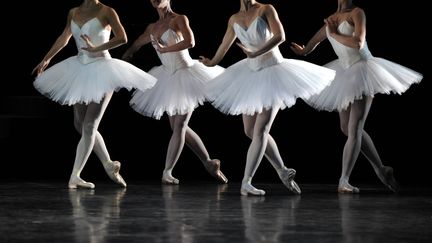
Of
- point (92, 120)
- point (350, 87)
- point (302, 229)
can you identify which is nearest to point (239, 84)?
point (350, 87)

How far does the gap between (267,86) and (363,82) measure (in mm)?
631

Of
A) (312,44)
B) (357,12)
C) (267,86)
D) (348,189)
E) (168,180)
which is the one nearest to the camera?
(267,86)

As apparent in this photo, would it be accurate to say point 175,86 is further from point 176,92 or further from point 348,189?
point 348,189

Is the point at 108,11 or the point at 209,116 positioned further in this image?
the point at 209,116

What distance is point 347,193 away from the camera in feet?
17.0

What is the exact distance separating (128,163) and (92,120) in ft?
5.83

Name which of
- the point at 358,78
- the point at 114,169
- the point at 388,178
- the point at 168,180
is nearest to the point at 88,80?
the point at 114,169

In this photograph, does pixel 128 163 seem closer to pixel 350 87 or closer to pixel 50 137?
pixel 50 137

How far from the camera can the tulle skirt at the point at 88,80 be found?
5.28 m

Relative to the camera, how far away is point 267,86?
487 centimetres

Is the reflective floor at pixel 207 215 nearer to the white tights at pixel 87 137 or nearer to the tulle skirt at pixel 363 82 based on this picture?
the white tights at pixel 87 137

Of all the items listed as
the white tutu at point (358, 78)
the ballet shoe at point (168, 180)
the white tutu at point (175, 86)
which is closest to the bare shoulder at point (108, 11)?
the white tutu at point (175, 86)

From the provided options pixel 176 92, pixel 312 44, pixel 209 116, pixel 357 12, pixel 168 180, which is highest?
pixel 357 12

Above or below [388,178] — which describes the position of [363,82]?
above
